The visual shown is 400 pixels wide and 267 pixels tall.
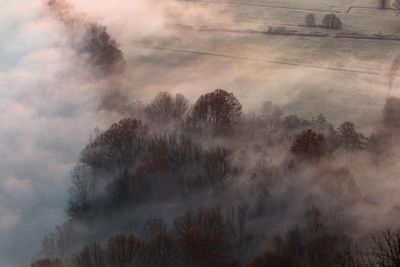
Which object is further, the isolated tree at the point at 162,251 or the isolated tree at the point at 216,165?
the isolated tree at the point at 216,165

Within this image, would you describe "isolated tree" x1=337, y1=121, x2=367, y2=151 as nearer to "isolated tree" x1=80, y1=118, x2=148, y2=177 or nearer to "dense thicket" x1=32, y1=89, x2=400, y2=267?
"dense thicket" x1=32, y1=89, x2=400, y2=267

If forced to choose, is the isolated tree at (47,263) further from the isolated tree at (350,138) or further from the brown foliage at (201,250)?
the isolated tree at (350,138)

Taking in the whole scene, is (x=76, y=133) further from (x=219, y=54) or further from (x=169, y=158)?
(x=219, y=54)

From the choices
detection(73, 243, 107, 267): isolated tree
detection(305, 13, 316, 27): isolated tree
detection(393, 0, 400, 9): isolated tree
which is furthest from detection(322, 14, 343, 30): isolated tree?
detection(73, 243, 107, 267): isolated tree

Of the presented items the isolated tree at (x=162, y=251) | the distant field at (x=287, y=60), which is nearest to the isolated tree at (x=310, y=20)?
the distant field at (x=287, y=60)

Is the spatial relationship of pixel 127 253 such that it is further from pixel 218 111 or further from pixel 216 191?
pixel 218 111

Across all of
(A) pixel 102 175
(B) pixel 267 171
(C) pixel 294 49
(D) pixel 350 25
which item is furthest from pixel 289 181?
(D) pixel 350 25
